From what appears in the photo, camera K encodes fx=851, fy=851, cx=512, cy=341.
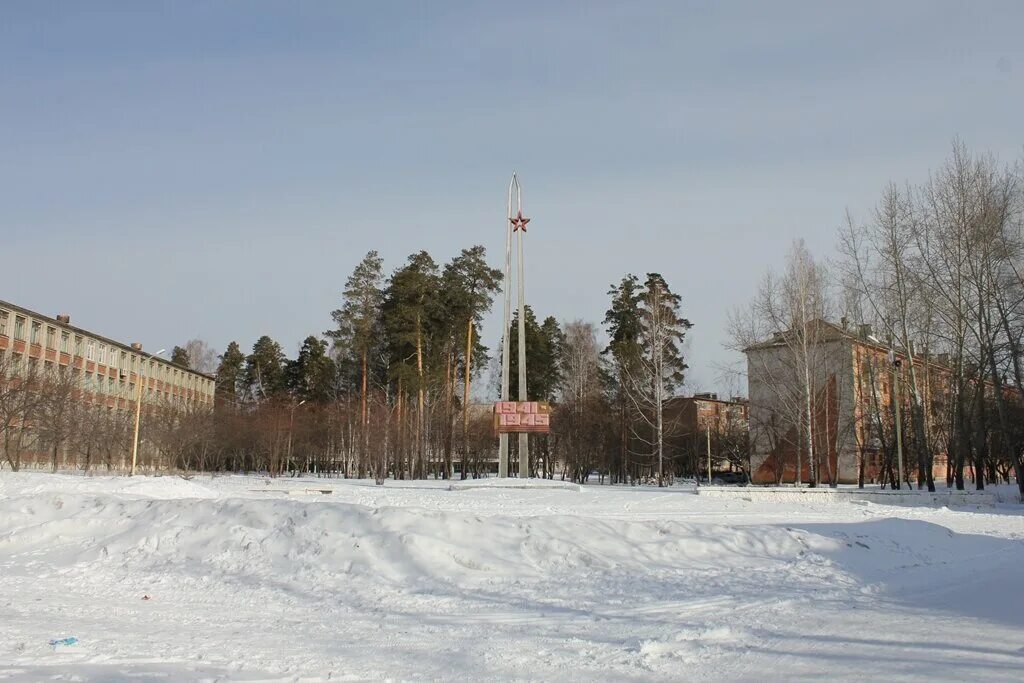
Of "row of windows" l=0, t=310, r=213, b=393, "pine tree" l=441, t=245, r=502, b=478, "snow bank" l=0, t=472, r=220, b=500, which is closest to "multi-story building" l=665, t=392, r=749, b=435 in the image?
"pine tree" l=441, t=245, r=502, b=478

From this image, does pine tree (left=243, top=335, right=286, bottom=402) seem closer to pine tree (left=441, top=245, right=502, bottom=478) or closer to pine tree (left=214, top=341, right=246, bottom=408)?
pine tree (left=214, top=341, right=246, bottom=408)

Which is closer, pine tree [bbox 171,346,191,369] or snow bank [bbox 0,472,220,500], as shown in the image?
snow bank [bbox 0,472,220,500]

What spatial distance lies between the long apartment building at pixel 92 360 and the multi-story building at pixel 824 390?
124 feet

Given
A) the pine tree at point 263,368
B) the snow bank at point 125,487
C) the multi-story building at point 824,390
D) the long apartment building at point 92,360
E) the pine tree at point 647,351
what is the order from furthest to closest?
1. the pine tree at point 263,368
2. the long apartment building at point 92,360
3. the pine tree at point 647,351
4. the multi-story building at point 824,390
5. the snow bank at point 125,487

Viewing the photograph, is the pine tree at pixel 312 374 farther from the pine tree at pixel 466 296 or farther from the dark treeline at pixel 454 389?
the pine tree at pixel 466 296

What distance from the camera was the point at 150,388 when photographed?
271 feet

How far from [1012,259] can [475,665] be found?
35993 mm

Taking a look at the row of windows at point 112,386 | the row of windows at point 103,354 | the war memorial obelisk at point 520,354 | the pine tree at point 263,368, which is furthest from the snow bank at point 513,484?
the pine tree at point 263,368

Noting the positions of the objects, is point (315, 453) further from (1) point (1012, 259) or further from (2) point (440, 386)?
(1) point (1012, 259)

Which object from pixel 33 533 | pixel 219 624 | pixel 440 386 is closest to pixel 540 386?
pixel 440 386

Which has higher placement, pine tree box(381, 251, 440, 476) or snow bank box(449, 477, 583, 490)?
pine tree box(381, 251, 440, 476)

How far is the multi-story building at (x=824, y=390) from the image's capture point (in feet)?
135

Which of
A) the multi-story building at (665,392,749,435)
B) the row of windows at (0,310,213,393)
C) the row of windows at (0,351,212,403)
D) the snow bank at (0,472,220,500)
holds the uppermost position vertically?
the row of windows at (0,310,213,393)

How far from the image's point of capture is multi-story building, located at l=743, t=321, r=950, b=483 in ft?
135
